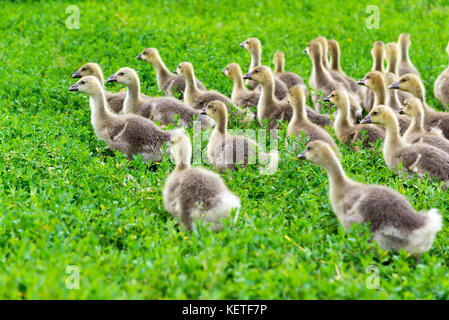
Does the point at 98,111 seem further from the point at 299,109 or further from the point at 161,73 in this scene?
the point at 299,109

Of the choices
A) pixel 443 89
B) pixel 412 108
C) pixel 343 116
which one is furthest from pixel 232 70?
pixel 443 89

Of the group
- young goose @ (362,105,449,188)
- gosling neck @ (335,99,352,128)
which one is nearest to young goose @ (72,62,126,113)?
gosling neck @ (335,99,352,128)

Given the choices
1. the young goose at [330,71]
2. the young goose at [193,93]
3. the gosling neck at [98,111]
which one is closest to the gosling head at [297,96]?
the young goose at [193,93]

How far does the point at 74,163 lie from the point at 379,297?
4119 millimetres

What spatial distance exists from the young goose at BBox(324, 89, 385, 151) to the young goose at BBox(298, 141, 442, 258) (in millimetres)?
2233

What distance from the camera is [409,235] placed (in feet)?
15.9

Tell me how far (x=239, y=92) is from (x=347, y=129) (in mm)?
2505

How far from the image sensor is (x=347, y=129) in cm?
779

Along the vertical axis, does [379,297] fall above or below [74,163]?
below

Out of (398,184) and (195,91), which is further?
(195,91)

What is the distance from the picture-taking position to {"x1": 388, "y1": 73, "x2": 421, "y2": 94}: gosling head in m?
8.38

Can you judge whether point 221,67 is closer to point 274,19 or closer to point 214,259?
point 274,19

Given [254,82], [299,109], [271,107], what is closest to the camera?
[299,109]
